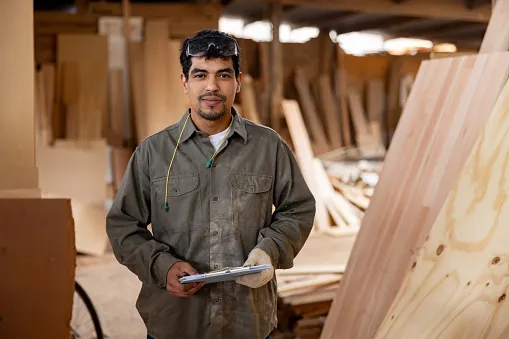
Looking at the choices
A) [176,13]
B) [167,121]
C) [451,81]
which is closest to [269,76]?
[176,13]

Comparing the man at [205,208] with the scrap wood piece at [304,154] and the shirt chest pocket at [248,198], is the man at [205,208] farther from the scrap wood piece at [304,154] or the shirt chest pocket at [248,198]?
the scrap wood piece at [304,154]

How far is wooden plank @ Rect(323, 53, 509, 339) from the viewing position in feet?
9.59

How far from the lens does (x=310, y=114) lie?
1015 centimetres

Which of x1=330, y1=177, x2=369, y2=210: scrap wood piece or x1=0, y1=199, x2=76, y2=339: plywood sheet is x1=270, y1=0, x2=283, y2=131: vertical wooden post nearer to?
x1=330, y1=177, x2=369, y2=210: scrap wood piece

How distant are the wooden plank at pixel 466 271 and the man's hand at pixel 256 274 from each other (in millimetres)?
568

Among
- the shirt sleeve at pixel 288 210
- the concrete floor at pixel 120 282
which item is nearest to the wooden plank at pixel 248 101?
the concrete floor at pixel 120 282

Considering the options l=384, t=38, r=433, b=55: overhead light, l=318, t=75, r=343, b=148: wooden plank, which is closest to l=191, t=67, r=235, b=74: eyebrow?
l=318, t=75, r=343, b=148: wooden plank

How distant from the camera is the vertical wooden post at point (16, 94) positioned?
2648 millimetres

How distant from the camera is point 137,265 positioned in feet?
6.69

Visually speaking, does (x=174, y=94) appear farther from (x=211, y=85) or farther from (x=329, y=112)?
(x=211, y=85)

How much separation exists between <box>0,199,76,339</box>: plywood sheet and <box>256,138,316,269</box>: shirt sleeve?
3.11 ft

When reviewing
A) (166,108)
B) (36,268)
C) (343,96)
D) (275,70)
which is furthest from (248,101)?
(36,268)

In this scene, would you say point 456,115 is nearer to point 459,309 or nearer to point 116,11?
point 459,309

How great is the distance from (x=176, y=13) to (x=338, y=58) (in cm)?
366
